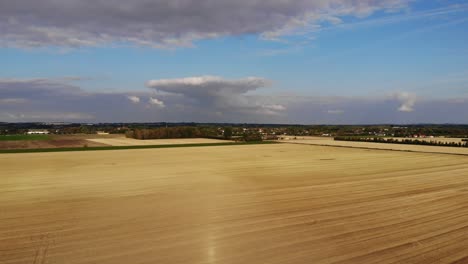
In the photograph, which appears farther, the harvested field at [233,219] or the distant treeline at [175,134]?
the distant treeline at [175,134]

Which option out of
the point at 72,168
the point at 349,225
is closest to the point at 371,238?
the point at 349,225

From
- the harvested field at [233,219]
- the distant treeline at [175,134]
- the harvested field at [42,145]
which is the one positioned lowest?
the harvested field at [233,219]

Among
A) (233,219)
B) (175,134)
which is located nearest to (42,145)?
(175,134)

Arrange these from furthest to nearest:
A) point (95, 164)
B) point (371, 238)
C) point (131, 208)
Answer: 1. point (95, 164)
2. point (131, 208)
3. point (371, 238)

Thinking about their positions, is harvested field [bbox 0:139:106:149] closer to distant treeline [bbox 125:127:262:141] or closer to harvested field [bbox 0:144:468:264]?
distant treeline [bbox 125:127:262:141]

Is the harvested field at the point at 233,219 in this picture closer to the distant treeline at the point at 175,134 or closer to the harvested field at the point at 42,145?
the harvested field at the point at 42,145

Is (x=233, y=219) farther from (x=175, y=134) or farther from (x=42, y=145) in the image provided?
(x=175, y=134)

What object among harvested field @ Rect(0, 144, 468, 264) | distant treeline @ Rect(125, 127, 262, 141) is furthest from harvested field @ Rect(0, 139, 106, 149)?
harvested field @ Rect(0, 144, 468, 264)

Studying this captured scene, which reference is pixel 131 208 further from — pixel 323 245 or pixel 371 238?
pixel 371 238

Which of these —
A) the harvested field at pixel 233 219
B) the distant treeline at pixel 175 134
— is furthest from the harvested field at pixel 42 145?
the harvested field at pixel 233 219
